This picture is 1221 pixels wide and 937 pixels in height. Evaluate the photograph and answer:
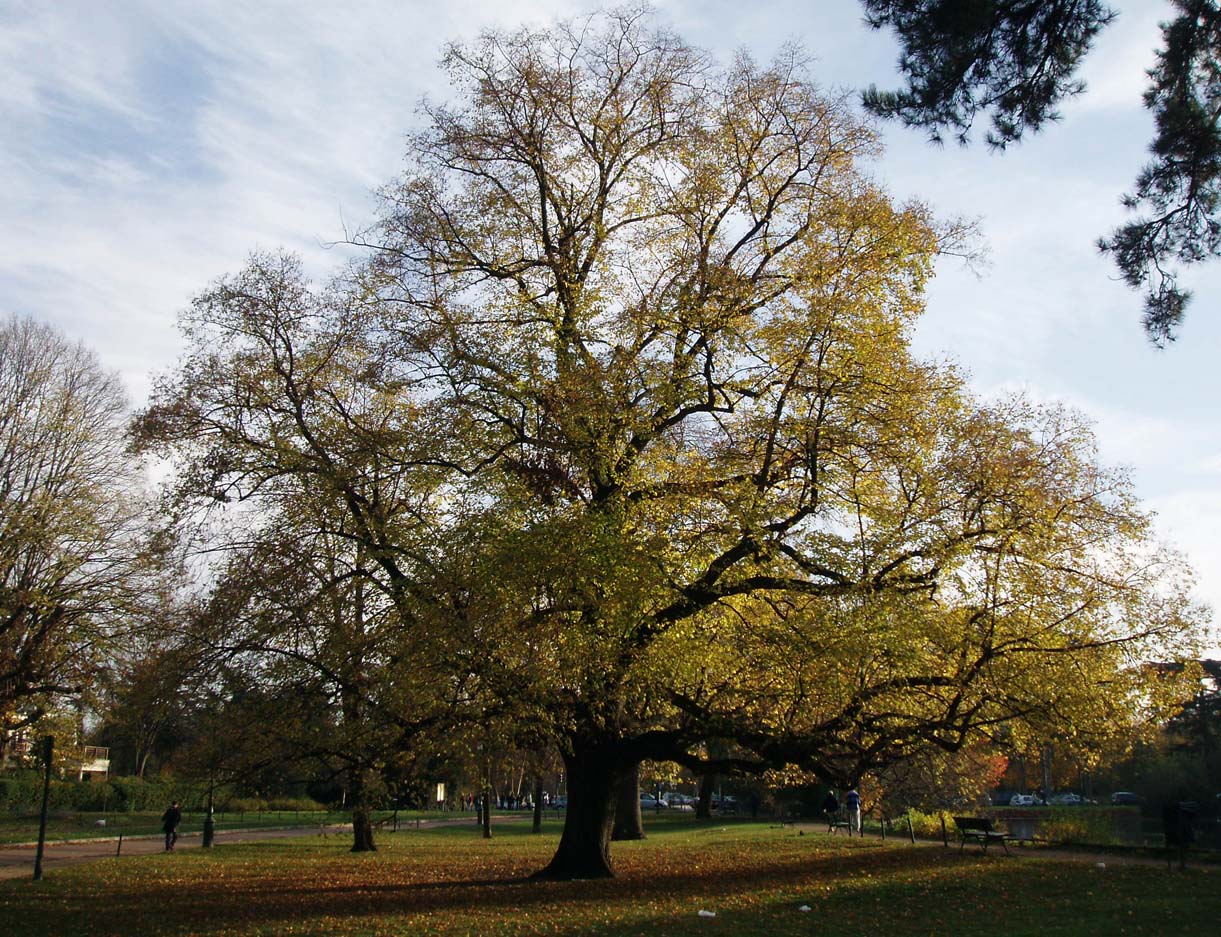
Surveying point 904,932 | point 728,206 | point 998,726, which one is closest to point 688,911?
point 904,932

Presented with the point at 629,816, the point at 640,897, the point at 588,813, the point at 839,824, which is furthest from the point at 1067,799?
the point at 640,897

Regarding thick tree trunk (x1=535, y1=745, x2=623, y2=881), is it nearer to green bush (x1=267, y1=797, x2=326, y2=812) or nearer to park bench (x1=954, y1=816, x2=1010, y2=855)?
park bench (x1=954, y1=816, x2=1010, y2=855)

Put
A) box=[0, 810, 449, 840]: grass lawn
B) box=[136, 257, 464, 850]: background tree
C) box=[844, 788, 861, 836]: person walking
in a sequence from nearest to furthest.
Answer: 1. box=[136, 257, 464, 850]: background tree
2. box=[844, 788, 861, 836]: person walking
3. box=[0, 810, 449, 840]: grass lawn

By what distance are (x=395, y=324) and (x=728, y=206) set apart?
23.1 ft

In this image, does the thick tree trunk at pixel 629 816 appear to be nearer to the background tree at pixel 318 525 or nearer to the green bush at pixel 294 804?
the background tree at pixel 318 525

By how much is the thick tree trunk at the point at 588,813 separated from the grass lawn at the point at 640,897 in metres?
0.59

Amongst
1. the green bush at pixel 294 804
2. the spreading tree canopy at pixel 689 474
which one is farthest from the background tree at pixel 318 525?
the green bush at pixel 294 804

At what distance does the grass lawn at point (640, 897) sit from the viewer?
12938 mm

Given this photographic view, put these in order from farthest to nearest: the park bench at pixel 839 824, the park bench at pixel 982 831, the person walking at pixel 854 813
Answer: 1. the park bench at pixel 839 824
2. the person walking at pixel 854 813
3. the park bench at pixel 982 831

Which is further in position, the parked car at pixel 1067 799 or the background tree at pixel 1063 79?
the parked car at pixel 1067 799

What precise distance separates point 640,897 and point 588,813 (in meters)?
2.82

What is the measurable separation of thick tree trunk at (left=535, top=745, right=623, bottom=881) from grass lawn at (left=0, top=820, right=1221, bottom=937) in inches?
23.4

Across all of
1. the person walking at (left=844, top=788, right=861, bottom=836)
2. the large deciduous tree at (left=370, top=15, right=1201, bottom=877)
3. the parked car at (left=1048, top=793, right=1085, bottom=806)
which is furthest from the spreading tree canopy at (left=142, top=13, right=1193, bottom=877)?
the parked car at (left=1048, top=793, right=1085, bottom=806)

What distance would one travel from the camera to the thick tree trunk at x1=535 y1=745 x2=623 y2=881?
18375 mm
